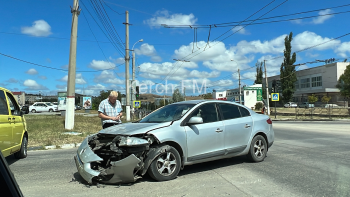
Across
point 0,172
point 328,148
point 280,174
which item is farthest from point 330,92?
point 0,172

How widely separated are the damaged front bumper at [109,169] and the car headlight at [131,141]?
22 cm

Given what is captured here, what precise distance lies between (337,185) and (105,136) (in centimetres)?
422

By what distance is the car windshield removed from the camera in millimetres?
5691

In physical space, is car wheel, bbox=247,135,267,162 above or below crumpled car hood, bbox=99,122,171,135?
below

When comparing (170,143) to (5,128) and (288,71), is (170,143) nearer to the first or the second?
(5,128)

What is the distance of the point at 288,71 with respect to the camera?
6088 cm

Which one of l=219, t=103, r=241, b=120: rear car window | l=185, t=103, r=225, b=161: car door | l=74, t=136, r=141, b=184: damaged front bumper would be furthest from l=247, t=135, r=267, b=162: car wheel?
l=74, t=136, r=141, b=184: damaged front bumper

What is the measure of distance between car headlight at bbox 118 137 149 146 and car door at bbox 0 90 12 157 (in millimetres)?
2646

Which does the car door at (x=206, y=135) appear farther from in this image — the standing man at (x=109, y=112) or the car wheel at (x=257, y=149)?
the standing man at (x=109, y=112)

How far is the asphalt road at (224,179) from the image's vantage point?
14.6ft

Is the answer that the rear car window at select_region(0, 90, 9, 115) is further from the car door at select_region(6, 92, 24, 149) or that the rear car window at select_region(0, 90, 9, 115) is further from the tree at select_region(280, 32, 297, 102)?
the tree at select_region(280, 32, 297, 102)

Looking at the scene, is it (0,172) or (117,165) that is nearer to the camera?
(0,172)

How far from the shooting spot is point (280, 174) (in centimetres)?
555

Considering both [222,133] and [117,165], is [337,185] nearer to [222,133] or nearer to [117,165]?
[222,133]
